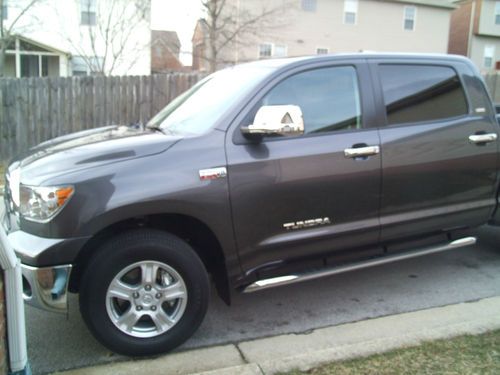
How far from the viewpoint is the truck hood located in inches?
116

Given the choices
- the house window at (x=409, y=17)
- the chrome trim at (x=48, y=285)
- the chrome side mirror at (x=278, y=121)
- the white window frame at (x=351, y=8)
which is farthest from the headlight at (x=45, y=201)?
the house window at (x=409, y=17)

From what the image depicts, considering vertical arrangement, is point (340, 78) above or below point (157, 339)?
above

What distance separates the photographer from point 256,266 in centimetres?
336

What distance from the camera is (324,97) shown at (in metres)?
3.68

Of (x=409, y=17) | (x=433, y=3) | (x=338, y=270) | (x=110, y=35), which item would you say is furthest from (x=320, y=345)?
(x=433, y=3)

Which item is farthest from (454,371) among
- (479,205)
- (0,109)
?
(0,109)

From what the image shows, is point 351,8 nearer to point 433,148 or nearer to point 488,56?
point 488,56

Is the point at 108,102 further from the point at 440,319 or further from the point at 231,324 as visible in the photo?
the point at 440,319

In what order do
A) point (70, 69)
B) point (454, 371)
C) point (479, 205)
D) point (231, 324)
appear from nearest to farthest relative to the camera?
point (454, 371) < point (231, 324) < point (479, 205) < point (70, 69)

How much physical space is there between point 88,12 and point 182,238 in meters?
18.7

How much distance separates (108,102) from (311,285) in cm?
734

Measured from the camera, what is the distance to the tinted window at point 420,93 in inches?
153

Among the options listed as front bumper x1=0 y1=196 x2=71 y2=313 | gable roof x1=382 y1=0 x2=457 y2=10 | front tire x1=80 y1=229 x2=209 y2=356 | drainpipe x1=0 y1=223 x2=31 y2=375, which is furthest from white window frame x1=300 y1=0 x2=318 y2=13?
drainpipe x1=0 y1=223 x2=31 y2=375

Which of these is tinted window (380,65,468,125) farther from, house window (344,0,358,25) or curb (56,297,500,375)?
house window (344,0,358,25)
